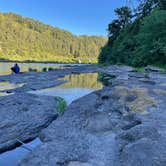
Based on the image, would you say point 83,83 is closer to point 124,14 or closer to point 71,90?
point 71,90

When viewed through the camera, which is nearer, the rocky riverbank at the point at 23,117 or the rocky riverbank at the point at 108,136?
the rocky riverbank at the point at 108,136

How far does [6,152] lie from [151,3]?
45280 mm

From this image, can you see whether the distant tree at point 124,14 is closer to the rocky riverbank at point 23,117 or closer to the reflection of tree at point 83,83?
the reflection of tree at point 83,83

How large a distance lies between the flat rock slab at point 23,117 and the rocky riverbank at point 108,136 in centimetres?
67

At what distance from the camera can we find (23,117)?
9.00 m

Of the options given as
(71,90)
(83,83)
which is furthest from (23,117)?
(83,83)

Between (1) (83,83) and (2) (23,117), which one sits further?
(1) (83,83)

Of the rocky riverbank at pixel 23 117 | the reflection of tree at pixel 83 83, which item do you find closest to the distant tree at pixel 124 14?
the reflection of tree at pixel 83 83

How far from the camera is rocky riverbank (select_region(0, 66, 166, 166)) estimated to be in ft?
17.2

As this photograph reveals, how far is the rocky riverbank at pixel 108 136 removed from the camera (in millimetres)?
5250

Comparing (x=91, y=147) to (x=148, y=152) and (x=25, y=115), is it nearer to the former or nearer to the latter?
(x=148, y=152)

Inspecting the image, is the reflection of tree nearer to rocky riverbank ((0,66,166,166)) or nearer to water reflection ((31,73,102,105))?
water reflection ((31,73,102,105))

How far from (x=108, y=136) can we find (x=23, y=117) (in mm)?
3429

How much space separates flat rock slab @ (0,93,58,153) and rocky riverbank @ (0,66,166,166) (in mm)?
669
